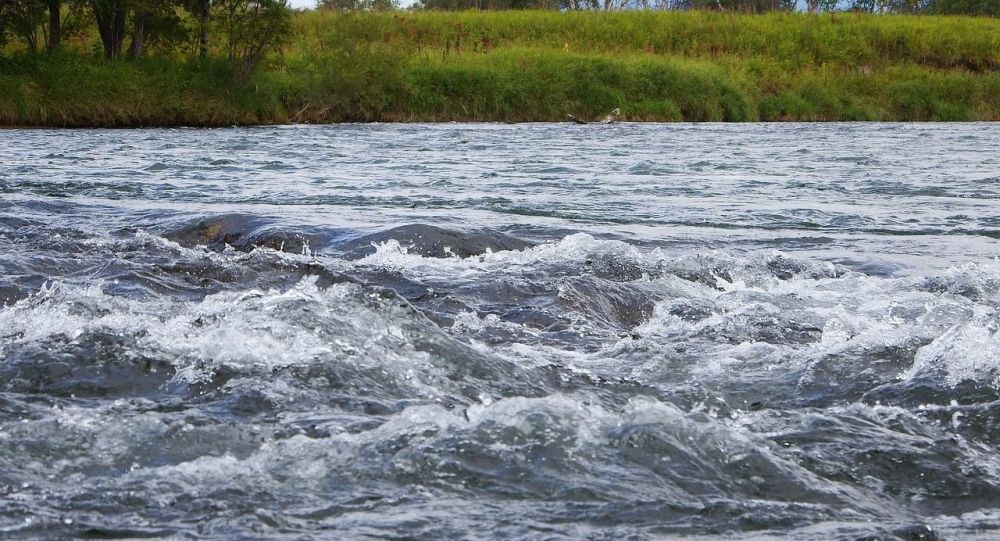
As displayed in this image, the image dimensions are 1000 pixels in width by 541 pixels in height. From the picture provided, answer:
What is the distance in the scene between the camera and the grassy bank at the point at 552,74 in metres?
25.5

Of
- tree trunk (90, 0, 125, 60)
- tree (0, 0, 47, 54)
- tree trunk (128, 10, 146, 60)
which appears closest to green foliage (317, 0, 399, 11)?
tree trunk (128, 10, 146, 60)

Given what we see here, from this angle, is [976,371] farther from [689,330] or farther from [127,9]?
[127,9]

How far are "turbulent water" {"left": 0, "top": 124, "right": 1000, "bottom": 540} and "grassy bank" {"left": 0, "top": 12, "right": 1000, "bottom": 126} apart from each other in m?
18.9

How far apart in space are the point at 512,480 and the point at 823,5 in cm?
9006

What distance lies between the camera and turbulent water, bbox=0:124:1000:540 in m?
2.46

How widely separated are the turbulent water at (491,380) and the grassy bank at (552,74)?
18.9m

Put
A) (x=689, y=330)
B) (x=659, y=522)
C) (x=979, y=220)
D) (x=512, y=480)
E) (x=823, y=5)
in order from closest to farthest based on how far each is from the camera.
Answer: (x=659, y=522) → (x=512, y=480) → (x=689, y=330) → (x=979, y=220) → (x=823, y=5)

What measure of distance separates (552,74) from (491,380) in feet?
93.9

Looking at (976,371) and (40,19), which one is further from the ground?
(40,19)

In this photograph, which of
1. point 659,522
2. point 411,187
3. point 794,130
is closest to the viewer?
point 659,522

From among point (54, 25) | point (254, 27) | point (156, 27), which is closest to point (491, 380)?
point (254, 27)

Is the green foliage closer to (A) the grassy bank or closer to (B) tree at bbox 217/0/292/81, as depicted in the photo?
(A) the grassy bank

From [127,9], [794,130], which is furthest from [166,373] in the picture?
[127,9]

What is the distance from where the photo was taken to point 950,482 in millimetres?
2723
